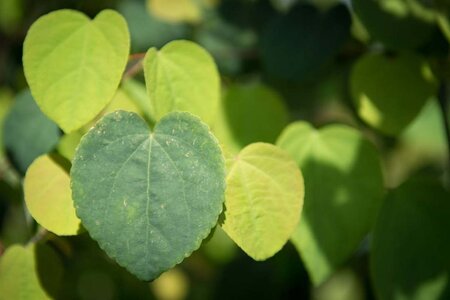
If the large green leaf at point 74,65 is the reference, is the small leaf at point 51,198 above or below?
below

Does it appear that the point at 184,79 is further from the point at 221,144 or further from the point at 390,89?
the point at 390,89

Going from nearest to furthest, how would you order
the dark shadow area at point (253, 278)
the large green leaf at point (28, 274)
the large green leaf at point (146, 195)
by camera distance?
the large green leaf at point (146, 195) < the large green leaf at point (28, 274) < the dark shadow area at point (253, 278)

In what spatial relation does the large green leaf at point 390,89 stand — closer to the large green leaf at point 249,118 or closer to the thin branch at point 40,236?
the large green leaf at point 249,118

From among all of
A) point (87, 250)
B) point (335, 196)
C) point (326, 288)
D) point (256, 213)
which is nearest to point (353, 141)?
point (335, 196)

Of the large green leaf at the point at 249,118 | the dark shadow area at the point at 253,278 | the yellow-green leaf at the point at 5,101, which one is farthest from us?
the dark shadow area at the point at 253,278

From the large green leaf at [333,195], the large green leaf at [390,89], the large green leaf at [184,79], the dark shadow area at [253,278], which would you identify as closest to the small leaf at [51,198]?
the large green leaf at [184,79]

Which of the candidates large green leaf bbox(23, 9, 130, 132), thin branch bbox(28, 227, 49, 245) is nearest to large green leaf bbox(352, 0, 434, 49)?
large green leaf bbox(23, 9, 130, 132)
